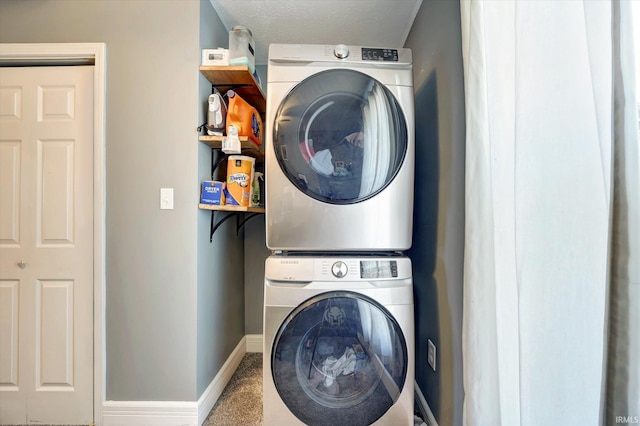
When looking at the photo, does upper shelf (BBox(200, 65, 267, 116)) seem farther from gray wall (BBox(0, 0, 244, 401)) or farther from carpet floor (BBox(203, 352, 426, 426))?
carpet floor (BBox(203, 352, 426, 426))

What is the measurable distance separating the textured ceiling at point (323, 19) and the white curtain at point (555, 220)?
1.27m

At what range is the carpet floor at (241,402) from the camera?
1.58 m

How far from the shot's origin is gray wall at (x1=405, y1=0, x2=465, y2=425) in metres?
1.23

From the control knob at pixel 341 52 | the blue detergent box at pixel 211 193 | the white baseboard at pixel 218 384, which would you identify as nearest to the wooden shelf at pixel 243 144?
the blue detergent box at pixel 211 193

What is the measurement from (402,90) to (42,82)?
1.95 meters

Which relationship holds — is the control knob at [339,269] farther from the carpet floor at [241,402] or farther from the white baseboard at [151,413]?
the white baseboard at [151,413]

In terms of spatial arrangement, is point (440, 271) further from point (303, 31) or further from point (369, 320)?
point (303, 31)

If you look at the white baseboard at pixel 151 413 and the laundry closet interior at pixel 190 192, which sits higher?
the laundry closet interior at pixel 190 192

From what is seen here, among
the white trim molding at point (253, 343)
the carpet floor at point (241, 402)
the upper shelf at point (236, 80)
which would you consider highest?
the upper shelf at point (236, 80)

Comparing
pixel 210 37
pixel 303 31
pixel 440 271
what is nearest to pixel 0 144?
pixel 210 37

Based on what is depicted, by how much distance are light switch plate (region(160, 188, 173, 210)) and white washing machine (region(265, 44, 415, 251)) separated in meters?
0.62

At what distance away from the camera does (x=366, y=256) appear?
1.37 meters

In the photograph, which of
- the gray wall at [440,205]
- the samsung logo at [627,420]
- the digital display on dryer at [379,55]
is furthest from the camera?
the digital display on dryer at [379,55]

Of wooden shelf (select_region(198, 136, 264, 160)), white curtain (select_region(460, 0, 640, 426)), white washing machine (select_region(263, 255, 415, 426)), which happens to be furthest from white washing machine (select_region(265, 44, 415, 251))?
white curtain (select_region(460, 0, 640, 426))
